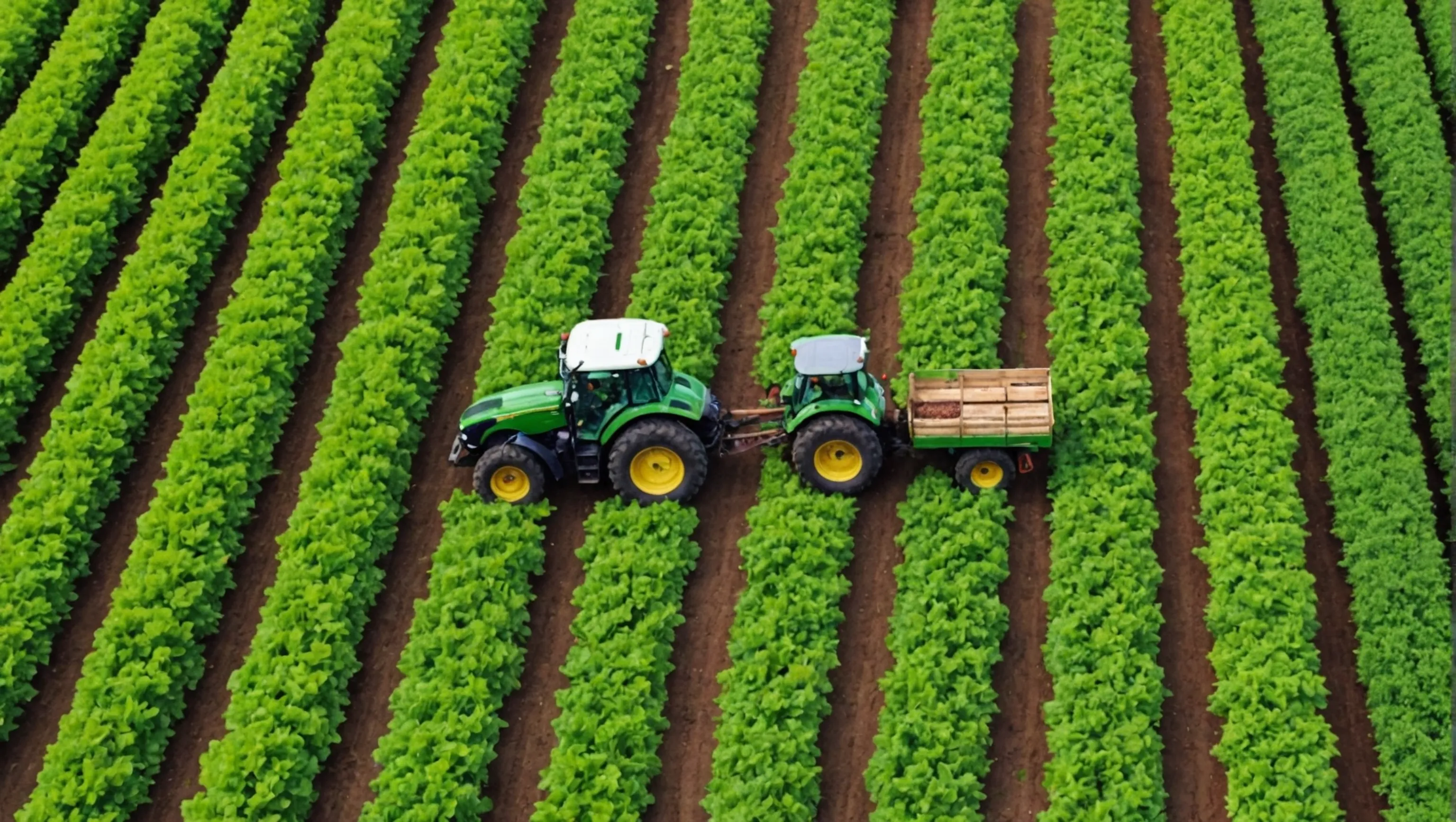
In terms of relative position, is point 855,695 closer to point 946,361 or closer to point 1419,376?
point 946,361

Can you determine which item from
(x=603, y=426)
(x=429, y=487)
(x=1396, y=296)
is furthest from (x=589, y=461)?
(x=1396, y=296)

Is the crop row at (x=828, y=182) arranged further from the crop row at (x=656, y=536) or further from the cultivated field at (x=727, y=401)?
the crop row at (x=656, y=536)

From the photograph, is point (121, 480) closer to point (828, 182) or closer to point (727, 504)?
point (727, 504)

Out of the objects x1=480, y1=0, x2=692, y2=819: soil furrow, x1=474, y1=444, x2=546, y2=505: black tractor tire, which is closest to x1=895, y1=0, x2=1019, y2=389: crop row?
x1=480, y1=0, x2=692, y2=819: soil furrow

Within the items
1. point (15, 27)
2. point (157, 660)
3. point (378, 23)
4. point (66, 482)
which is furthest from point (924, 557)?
point (15, 27)

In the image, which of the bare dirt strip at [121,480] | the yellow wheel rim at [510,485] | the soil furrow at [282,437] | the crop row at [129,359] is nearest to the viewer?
the soil furrow at [282,437]

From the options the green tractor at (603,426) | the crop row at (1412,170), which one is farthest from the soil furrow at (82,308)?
the crop row at (1412,170)

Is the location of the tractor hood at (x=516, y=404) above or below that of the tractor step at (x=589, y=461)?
above
